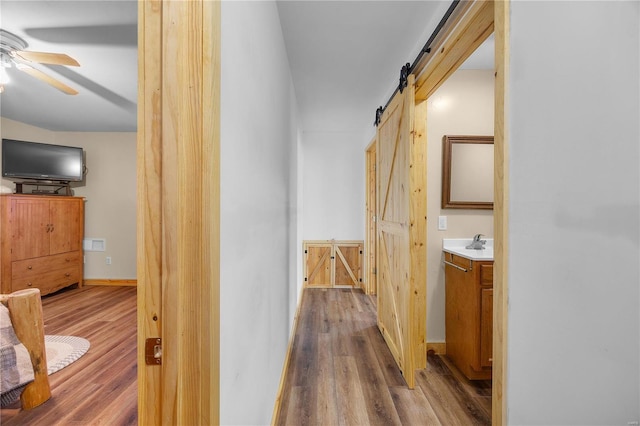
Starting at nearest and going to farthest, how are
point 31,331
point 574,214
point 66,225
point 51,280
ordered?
point 574,214
point 31,331
point 51,280
point 66,225

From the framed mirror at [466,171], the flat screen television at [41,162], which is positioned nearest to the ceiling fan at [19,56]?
the flat screen television at [41,162]

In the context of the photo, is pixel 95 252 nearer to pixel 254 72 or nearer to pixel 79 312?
pixel 79 312

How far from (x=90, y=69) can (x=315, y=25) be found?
2.27 meters

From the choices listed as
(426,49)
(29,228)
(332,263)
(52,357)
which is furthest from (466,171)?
(29,228)

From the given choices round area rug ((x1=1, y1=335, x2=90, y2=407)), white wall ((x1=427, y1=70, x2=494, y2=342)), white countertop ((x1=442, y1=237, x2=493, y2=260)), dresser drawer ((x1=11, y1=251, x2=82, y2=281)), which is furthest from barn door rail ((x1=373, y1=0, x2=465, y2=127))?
dresser drawer ((x1=11, y1=251, x2=82, y2=281))

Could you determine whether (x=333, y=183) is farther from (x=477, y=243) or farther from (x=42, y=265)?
(x=42, y=265)

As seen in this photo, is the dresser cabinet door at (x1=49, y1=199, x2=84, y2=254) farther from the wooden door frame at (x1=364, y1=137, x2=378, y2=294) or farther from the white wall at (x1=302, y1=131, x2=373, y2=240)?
the wooden door frame at (x1=364, y1=137, x2=378, y2=294)

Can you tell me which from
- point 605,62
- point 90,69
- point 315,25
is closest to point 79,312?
point 90,69

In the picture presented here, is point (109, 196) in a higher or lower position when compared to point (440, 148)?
lower

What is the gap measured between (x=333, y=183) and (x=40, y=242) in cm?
435

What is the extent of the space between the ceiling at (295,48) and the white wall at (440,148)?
21 centimetres

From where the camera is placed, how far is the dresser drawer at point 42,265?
3.36 m

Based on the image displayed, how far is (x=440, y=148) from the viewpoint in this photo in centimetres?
244

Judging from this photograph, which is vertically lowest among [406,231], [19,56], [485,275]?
[485,275]
